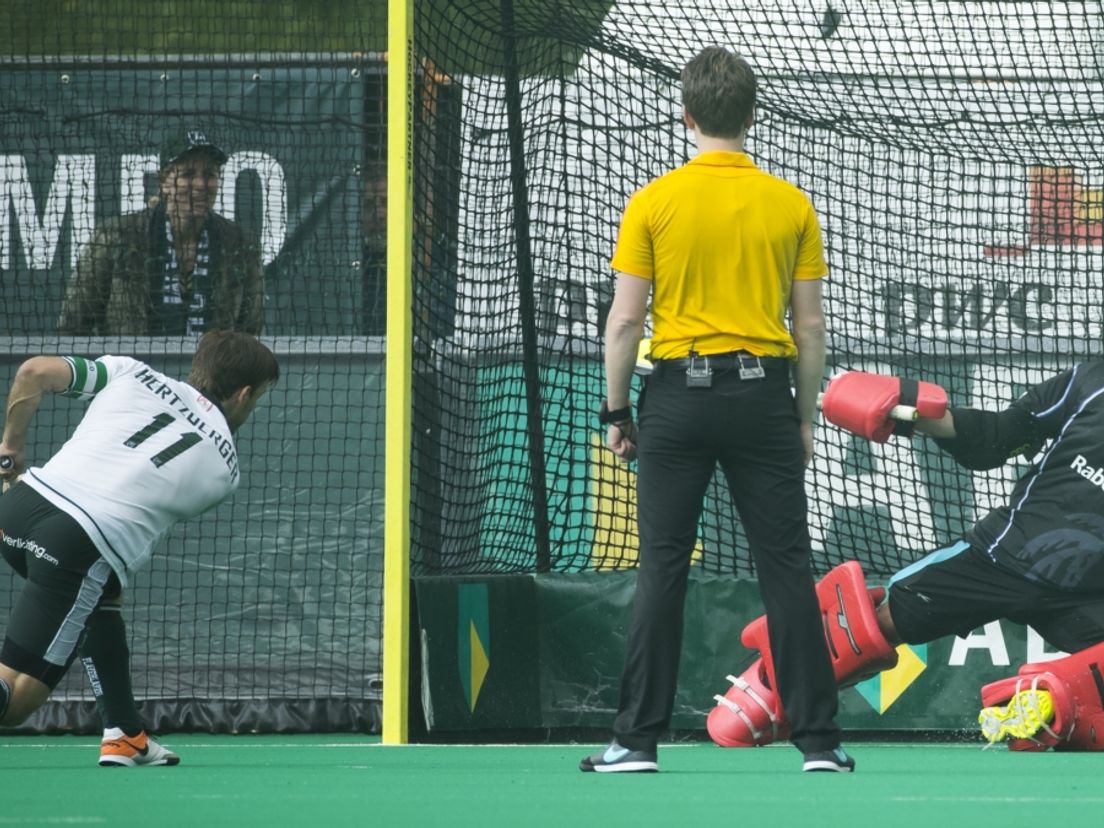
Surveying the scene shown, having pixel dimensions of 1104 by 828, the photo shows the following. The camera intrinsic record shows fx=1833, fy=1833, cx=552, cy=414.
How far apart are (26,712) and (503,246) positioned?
8.57ft

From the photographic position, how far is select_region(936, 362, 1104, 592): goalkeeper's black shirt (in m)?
5.50

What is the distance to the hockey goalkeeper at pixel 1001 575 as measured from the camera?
17.7 feet

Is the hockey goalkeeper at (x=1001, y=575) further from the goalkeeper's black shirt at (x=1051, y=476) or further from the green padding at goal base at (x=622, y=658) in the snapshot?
A: the green padding at goal base at (x=622, y=658)

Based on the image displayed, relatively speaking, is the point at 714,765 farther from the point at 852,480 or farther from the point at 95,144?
the point at 95,144

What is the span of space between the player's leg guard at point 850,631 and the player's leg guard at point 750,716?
0.30ft

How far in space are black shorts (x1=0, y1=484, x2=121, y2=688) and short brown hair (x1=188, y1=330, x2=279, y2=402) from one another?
21.7 inches

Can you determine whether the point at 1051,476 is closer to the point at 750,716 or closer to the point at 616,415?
the point at 750,716

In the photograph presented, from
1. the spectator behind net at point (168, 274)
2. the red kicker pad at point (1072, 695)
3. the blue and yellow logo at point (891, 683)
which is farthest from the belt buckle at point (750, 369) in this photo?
the spectator behind net at point (168, 274)

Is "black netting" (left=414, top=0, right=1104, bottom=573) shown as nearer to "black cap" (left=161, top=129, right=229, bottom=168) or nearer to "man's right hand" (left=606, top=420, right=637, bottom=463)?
"black cap" (left=161, top=129, right=229, bottom=168)

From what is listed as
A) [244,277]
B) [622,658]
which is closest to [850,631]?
[622,658]

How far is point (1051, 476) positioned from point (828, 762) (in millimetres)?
1777

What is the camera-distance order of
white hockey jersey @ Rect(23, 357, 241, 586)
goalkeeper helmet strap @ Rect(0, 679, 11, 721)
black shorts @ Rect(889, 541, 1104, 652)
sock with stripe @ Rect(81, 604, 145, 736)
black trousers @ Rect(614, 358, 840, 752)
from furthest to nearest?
black shorts @ Rect(889, 541, 1104, 652)
sock with stripe @ Rect(81, 604, 145, 736)
white hockey jersey @ Rect(23, 357, 241, 586)
goalkeeper helmet strap @ Rect(0, 679, 11, 721)
black trousers @ Rect(614, 358, 840, 752)

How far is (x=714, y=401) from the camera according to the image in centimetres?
414

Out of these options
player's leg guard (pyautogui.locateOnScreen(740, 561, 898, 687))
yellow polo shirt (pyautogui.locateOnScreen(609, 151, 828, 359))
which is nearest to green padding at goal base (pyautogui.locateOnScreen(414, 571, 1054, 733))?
player's leg guard (pyautogui.locateOnScreen(740, 561, 898, 687))
